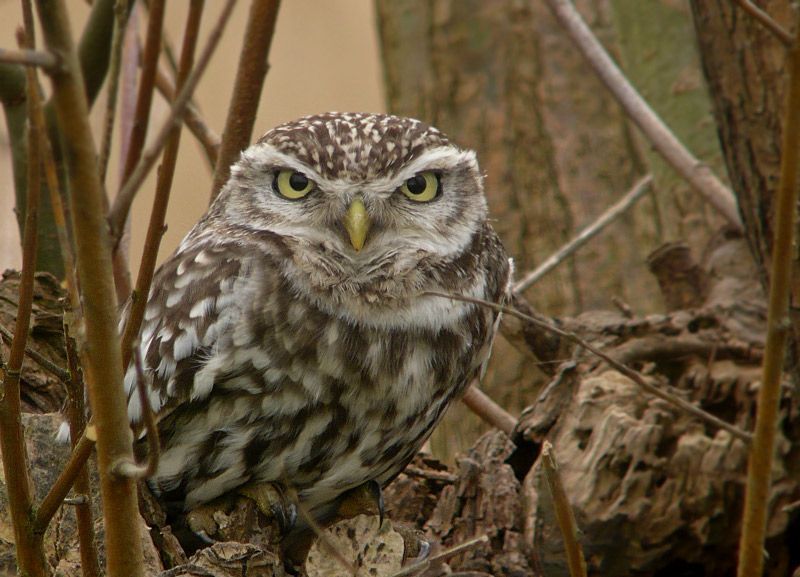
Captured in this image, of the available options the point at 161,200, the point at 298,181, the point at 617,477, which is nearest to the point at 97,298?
the point at 161,200

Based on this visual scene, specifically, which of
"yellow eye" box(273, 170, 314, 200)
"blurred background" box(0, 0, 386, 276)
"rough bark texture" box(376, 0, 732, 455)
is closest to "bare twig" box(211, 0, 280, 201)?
"yellow eye" box(273, 170, 314, 200)

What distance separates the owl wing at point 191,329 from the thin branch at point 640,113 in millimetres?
1420

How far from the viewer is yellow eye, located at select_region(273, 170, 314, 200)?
2.83 meters

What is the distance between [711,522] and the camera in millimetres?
3064

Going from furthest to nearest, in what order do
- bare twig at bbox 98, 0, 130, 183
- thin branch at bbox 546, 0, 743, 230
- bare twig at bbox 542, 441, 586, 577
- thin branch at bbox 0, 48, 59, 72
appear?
thin branch at bbox 546, 0, 743, 230 < bare twig at bbox 542, 441, 586, 577 < bare twig at bbox 98, 0, 130, 183 < thin branch at bbox 0, 48, 59, 72

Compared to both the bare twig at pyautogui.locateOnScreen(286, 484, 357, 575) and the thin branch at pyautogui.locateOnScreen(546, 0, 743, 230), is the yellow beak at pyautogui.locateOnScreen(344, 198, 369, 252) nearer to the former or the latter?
the bare twig at pyautogui.locateOnScreen(286, 484, 357, 575)

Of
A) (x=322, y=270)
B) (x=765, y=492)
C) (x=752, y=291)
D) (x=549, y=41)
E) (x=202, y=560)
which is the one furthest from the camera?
(x=549, y=41)

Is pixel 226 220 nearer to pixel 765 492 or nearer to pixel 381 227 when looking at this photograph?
pixel 381 227

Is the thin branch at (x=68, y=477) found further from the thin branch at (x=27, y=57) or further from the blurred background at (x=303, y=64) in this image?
the blurred background at (x=303, y=64)

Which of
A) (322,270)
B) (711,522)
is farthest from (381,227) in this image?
(711,522)

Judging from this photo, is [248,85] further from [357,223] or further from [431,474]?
[431,474]

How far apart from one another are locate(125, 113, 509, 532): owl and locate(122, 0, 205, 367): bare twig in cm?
91

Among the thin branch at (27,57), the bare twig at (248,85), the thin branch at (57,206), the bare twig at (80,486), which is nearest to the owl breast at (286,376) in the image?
the bare twig at (248,85)

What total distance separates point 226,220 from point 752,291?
71.3 inches
